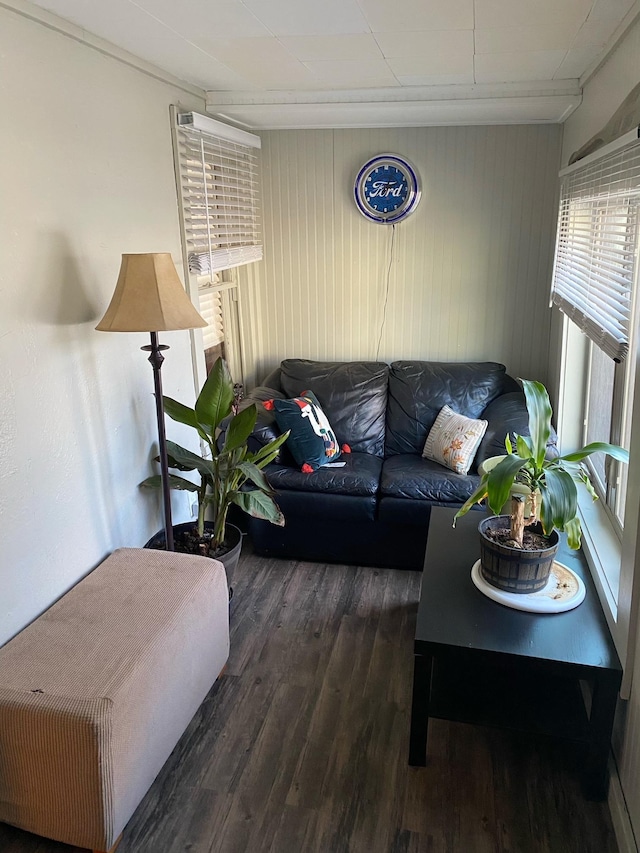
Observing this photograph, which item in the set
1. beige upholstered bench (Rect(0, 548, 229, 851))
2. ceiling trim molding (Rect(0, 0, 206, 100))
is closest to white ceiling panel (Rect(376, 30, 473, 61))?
ceiling trim molding (Rect(0, 0, 206, 100))

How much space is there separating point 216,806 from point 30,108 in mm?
2239

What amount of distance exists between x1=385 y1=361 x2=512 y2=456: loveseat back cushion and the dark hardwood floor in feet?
4.38

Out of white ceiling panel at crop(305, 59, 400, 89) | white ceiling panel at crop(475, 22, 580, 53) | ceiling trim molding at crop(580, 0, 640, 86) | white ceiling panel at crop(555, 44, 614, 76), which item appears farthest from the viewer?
white ceiling panel at crop(305, 59, 400, 89)

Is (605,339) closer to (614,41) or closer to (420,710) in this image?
(614,41)

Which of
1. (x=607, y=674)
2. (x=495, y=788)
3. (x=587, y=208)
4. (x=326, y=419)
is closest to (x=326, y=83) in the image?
(x=587, y=208)

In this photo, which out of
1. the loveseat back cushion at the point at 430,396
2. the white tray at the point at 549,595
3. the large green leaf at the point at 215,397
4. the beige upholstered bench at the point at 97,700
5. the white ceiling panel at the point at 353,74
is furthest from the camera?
the loveseat back cushion at the point at 430,396

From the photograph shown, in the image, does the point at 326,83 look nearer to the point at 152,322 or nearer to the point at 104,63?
the point at 104,63

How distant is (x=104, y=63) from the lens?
244 cm

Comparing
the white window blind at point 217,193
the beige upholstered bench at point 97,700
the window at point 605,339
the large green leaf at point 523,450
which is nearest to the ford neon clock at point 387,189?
the white window blind at point 217,193

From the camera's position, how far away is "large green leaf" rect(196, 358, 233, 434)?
9.20 ft

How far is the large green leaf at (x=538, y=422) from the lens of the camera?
81.0 inches

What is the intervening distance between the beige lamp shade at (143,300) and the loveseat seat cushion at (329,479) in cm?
125

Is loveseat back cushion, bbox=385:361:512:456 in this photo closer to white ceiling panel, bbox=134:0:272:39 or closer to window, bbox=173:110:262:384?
window, bbox=173:110:262:384

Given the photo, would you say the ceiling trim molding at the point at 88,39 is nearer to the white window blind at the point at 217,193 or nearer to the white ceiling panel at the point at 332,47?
the white window blind at the point at 217,193
